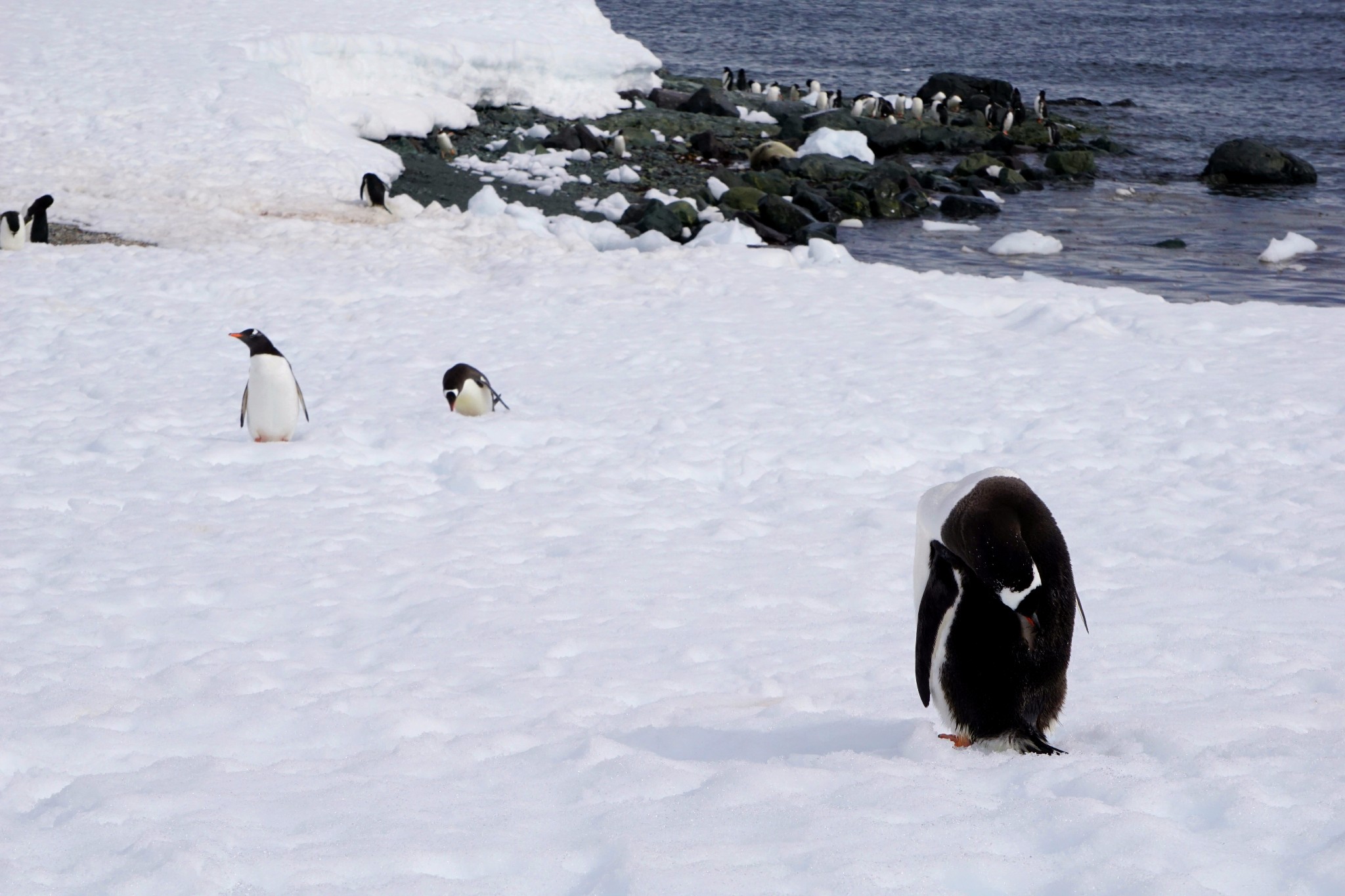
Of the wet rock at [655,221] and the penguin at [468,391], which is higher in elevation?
the wet rock at [655,221]

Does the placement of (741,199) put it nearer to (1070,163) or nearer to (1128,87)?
(1070,163)

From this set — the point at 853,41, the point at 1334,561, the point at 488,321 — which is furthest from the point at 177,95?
the point at 853,41

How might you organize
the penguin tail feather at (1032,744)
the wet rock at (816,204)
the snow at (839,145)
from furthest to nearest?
1. the snow at (839,145)
2. the wet rock at (816,204)
3. the penguin tail feather at (1032,744)

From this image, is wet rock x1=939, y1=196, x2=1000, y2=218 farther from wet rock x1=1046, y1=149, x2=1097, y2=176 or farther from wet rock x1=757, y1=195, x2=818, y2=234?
wet rock x1=1046, y1=149, x2=1097, y2=176

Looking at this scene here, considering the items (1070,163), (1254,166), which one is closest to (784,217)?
(1070,163)

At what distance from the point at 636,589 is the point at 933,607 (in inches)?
73.0

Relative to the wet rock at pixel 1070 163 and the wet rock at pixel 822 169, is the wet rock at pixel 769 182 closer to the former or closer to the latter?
the wet rock at pixel 822 169

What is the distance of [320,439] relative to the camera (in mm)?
6441

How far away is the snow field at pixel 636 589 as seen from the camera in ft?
8.10

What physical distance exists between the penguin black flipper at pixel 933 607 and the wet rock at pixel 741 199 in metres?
14.4

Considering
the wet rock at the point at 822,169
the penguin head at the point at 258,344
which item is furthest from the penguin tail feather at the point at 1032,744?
the wet rock at the point at 822,169

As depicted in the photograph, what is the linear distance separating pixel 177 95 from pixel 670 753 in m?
16.7

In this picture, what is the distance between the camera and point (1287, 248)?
1580 centimetres

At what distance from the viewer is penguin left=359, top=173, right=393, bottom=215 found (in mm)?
13438
